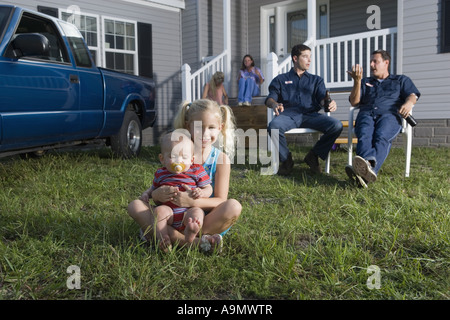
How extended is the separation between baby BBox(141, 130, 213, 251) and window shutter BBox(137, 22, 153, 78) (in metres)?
8.77

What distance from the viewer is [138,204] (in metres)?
2.33

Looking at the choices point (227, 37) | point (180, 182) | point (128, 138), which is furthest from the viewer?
point (227, 37)

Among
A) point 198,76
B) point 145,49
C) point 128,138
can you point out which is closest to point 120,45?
point 145,49

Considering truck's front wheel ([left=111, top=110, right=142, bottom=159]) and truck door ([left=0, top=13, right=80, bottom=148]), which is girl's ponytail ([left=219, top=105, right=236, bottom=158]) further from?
truck's front wheel ([left=111, top=110, right=142, bottom=159])

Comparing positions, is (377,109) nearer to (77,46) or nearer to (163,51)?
(77,46)

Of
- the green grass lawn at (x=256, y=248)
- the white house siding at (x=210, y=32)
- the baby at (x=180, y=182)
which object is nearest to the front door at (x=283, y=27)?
the white house siding at (x=210, y=32)

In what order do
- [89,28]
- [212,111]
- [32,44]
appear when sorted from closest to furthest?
[212,111], [32,44], [89,28]

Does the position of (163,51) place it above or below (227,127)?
above

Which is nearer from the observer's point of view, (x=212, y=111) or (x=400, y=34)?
(x=212, y=111)

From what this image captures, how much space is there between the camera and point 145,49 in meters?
10.7

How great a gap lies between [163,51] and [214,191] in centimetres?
952
